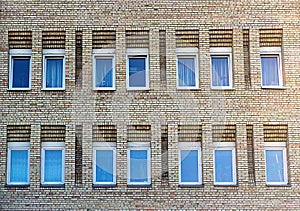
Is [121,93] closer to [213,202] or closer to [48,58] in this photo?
[48,58]

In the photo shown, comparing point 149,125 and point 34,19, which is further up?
point 34,19

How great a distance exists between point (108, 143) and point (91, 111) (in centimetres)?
104

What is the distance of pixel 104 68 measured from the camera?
1486cm

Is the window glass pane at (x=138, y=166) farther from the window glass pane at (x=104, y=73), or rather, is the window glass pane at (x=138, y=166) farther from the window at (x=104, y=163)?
the window glass pane at (x=104, y=73)

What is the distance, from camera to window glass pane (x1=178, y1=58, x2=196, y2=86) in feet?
48.2

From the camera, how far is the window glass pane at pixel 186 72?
1470 cm

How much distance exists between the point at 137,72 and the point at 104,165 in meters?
2.89

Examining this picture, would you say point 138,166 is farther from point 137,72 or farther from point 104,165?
point 137,72

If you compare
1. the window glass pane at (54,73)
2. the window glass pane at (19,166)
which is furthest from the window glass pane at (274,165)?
the window glass pane at (19,166)

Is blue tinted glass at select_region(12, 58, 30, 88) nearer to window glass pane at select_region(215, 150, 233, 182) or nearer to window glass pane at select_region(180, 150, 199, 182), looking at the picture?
window glass pane at select_region(180, 150, 199, 182)

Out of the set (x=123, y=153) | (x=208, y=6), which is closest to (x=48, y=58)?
(x=123, y=153)

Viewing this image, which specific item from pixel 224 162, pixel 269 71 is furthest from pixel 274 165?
pixel 269 71

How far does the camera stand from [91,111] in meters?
14.3

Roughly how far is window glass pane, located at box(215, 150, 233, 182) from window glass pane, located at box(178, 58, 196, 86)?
2.19 meters
